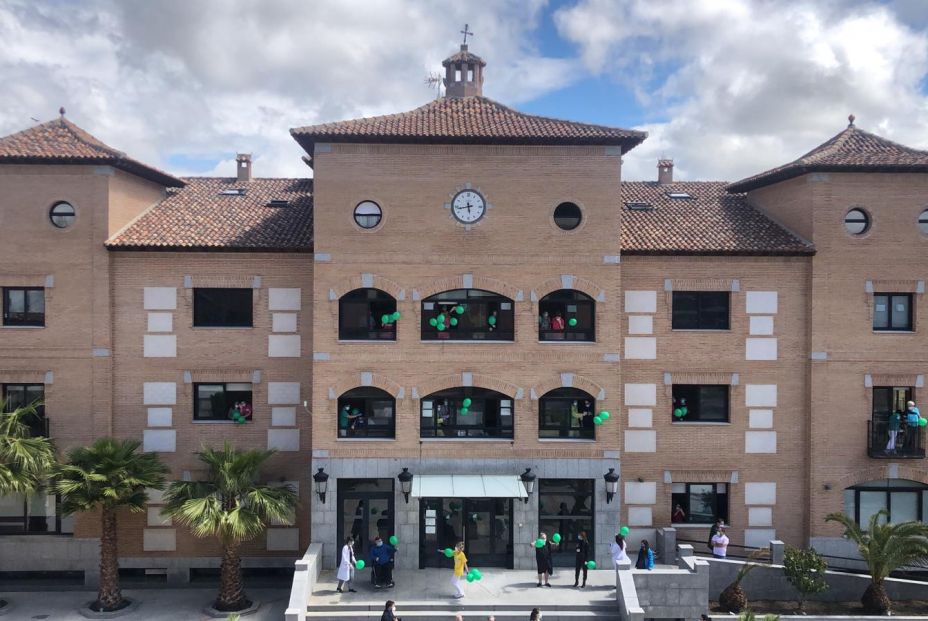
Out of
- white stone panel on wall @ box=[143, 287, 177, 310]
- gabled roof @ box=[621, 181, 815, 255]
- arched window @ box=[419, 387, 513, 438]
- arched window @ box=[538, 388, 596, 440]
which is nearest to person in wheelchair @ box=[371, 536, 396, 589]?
arched window @ box=[419, 387, 513, 438]

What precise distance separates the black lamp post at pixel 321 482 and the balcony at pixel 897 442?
689 inches

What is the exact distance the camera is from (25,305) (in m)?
22.2

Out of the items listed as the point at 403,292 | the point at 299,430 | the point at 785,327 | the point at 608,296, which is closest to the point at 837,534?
the point at 785,327

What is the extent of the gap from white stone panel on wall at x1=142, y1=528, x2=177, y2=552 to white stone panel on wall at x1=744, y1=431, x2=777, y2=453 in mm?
19114

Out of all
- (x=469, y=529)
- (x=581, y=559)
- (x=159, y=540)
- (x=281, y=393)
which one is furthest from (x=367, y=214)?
(x=159, y=540)

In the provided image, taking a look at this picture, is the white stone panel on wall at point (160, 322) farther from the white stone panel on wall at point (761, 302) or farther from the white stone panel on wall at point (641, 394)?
the white stone panel on wall at point (761, 302)

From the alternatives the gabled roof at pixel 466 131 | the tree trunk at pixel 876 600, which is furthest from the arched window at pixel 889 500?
the gabled roof at pixel 466 131

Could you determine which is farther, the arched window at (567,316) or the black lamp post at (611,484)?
the arched window at (567,316)

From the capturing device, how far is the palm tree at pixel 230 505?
18797 mm

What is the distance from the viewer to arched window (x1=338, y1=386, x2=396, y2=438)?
846 inches

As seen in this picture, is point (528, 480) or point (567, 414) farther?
point (567, 414)

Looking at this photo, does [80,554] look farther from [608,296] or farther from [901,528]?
[901,528]

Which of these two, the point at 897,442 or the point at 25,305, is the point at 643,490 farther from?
the point at 25,305

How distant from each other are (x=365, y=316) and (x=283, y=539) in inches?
315
